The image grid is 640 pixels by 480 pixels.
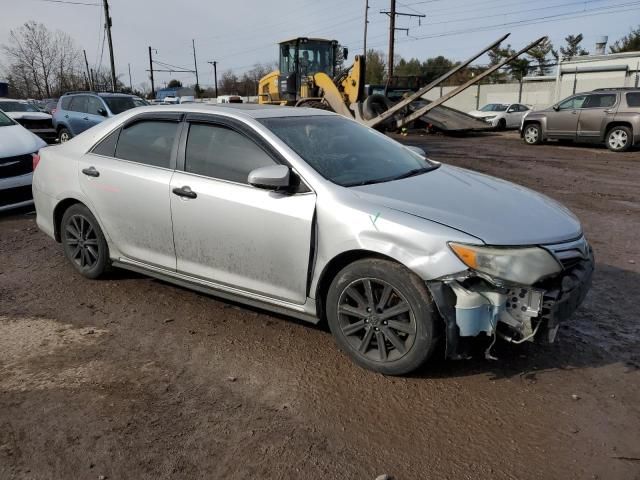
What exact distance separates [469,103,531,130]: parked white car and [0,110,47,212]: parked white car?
71.5ft

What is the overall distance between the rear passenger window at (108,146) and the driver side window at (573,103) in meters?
15.9

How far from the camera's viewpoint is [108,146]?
4.53m

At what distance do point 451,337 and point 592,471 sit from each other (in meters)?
0.89

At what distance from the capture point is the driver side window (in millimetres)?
16516

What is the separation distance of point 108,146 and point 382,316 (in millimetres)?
2905

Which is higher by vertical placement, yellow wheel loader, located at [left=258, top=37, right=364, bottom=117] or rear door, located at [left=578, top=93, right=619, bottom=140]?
yellow wheel loader, located at [left=258, top=37, right=364, bottom=117]

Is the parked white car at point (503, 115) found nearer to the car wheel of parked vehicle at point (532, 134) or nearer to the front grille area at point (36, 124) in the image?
the car wheel of parked vehicle at point (532, 134)

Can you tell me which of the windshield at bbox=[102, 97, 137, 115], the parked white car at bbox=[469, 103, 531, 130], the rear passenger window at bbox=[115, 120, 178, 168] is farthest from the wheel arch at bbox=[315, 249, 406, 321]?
the parked white car at bbox=[469, 103, 531, 130]

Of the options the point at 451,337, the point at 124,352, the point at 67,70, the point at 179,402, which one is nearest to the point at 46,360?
the point at 124,352

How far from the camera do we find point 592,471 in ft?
7.97

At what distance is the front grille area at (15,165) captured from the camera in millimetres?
7070

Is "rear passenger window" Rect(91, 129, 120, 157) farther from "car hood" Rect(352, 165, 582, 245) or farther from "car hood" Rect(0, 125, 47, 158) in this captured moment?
"car hood" Rect(0, 125, 47, 158)


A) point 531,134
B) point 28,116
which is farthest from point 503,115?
point 28,116

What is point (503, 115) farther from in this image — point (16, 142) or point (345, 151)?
point (345, 151)
